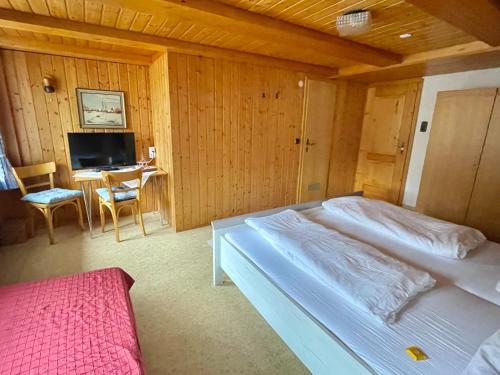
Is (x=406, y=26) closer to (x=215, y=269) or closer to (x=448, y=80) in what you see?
(x=448, y=80)

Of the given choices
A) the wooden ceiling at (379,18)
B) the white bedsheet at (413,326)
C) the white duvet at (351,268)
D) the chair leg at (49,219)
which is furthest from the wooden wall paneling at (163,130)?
the white bedsheet at (413,326)

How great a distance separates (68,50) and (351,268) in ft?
11.5

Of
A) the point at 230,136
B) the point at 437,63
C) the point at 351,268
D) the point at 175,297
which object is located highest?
the point at 437,63

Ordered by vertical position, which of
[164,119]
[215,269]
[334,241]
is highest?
[164,119]

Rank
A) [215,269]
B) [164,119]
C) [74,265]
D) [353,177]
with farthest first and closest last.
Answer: [353,177]
[164,119]
[74,265]
[215,269]

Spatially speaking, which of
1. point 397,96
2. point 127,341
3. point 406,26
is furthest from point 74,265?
point 397,96

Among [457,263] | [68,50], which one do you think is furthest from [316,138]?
[68,50]

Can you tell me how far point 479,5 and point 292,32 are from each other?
4.05 feet

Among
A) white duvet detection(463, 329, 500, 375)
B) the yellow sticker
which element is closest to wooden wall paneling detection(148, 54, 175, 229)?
the yellow sticker

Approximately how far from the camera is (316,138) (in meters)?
4.05

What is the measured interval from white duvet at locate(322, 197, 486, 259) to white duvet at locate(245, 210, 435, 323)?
1.45 feet

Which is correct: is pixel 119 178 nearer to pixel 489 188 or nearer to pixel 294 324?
pixel 294 324

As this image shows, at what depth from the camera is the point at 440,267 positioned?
1586 millimetres

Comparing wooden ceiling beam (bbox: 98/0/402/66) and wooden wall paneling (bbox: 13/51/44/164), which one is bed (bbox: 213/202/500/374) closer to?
wooden ceiling beam (bbox: 98/0/402/66)
